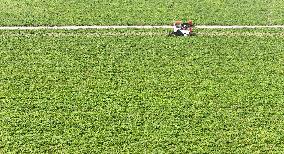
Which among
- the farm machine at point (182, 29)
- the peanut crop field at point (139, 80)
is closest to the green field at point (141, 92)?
the peanut crop field at point (139, 80)

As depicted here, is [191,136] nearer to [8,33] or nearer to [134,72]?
[134,72]

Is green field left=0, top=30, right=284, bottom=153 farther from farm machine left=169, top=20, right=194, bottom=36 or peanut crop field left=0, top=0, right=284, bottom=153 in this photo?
farm machine left=169, top=20, right=194, bottom=36

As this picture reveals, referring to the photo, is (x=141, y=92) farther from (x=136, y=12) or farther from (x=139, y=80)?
(x=136, y=12)

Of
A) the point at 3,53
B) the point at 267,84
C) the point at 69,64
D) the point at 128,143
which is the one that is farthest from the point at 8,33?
the point at 267,84

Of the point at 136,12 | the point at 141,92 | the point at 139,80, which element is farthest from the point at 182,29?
the point at 141,92

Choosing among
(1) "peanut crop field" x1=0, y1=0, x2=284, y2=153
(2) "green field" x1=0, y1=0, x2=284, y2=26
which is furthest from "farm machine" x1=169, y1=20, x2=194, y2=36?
(2) "green field" x1=0, y1=0, x2=284, y2=26

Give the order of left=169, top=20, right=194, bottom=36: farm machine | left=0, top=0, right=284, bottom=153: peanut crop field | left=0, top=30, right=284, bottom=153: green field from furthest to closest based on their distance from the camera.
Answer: left=169, top=20, right=194, bottom=36: farm machine → left=0, top=0, right=284, bottom=153: peanut crop field → left=0, top=30, right=284, bottom=153: green field
